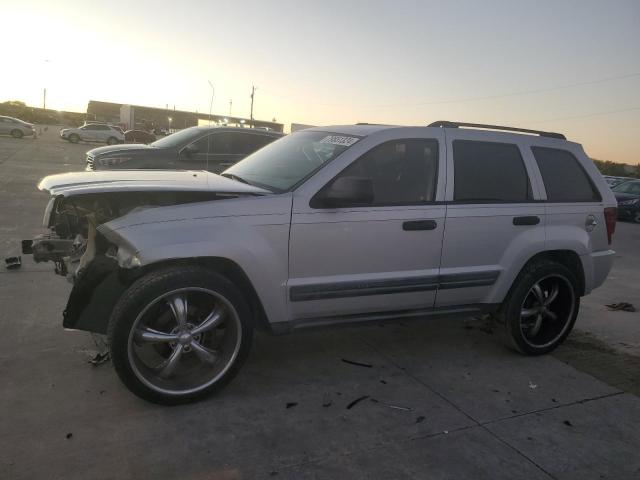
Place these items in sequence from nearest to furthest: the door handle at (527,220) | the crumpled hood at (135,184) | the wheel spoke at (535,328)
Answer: the crumpled hood at (135,184), the door handle at (527,220), the wheel spoke at (535,328)

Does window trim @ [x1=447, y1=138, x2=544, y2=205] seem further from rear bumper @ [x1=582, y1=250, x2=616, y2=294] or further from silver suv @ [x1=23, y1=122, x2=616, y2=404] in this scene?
rear bumper @ [x1=582, y1=250, x2=616, y2=294]

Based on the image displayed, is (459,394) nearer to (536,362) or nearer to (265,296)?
(536,362)

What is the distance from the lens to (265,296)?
342cm

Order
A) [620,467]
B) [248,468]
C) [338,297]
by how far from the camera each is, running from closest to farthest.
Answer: [248,468] → [620,467] → [338,297]

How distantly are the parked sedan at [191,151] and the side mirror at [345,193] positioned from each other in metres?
5.57

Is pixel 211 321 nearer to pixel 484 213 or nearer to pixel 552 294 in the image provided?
pixel 484 213

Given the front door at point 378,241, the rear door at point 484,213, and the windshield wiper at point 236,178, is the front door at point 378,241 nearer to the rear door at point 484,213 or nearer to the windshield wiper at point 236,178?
the rear door at point 484,213

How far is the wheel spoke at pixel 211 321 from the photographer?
130 inches

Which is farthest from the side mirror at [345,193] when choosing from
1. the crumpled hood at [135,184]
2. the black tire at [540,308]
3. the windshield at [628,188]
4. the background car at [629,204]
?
the windshield at [628,188]

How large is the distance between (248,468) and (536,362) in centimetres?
279

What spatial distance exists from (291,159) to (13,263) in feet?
12.1

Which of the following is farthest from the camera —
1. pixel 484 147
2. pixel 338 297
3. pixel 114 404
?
pixel 484 147

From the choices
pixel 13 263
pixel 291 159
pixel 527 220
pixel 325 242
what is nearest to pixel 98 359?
pixel 325 242

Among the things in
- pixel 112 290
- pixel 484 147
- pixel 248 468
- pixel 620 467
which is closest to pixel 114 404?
pixel 112 290
